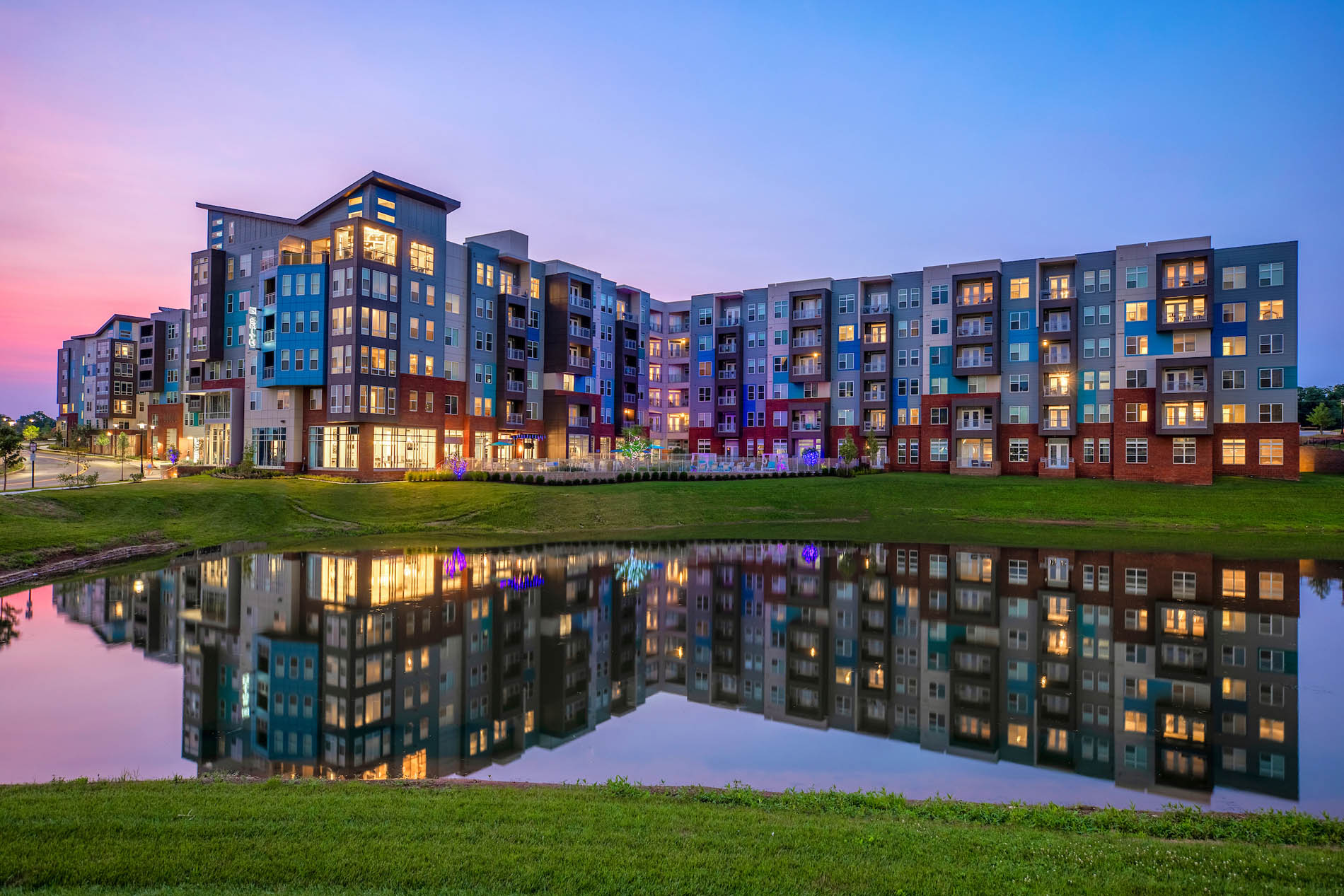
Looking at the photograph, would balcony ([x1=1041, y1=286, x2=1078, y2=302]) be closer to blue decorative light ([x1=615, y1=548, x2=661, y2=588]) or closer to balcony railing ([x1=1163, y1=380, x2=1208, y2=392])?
balcony railing ([x1=1163, y1=380, x2=1208, y2=392])

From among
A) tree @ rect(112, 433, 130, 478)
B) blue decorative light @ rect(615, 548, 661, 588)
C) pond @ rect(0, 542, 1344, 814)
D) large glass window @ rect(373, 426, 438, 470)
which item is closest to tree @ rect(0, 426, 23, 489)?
pond @ rect(0, 542, 1344, 814)

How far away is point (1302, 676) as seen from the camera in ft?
52.1

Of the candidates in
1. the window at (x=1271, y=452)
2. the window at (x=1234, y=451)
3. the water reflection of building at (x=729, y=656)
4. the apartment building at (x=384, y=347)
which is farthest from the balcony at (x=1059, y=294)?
the apartment building at (x=384, y=347)

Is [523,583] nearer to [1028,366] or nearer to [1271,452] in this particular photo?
[1028,366]

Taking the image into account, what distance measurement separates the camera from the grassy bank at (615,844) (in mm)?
7090

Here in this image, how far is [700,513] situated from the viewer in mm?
47625

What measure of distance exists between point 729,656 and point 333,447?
171 feet

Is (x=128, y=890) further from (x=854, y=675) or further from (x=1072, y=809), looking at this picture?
(x=854, y=675)

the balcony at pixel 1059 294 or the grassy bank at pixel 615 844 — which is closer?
the grassy bank at pixel 615 844

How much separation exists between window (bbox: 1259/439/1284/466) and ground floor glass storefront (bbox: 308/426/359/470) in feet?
242

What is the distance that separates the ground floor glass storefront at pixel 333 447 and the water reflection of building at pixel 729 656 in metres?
31.4

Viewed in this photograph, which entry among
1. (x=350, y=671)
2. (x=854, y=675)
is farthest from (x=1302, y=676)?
(x=350, y=671)

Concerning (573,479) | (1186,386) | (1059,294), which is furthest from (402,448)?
(1186,386)

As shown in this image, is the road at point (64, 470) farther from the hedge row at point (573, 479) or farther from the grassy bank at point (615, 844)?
the grassy bank at point (615, 844)
